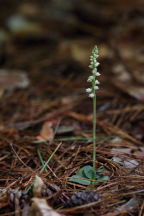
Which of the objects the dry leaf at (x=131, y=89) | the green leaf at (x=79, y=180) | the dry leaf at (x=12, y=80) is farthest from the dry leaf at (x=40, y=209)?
the dry leaf at (x=12, y=80)

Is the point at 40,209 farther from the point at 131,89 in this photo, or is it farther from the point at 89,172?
the point at 131,89

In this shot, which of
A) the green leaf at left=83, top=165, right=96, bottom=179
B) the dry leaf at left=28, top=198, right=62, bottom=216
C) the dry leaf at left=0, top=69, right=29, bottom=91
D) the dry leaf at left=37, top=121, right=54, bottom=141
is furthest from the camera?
the dry leaf at left=0, top=69, right=29, bottom=91

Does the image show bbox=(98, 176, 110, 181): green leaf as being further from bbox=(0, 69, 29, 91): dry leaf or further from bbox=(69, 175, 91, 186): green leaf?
bbox=(0, 69, 29, 91): dry leaf

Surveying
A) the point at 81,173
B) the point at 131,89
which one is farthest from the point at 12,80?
the point at 81,173

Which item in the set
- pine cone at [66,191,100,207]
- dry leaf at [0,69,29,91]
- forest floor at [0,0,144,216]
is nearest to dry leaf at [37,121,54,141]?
forest floor at [0,0,144,216]

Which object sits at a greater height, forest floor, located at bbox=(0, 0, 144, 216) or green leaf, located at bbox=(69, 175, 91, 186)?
forest floor, located at bbox=(0, 0, 144, 216)

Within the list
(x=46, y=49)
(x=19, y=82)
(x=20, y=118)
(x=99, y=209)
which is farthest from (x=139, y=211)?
(x=46, y=49)
